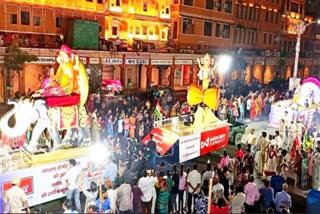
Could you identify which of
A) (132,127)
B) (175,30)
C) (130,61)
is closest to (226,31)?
(175,30)

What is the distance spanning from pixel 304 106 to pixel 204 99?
29.8ft

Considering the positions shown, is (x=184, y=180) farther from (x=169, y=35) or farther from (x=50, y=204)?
(x=169, y=35)

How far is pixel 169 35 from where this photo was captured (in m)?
45.2

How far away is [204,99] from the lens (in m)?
18.6

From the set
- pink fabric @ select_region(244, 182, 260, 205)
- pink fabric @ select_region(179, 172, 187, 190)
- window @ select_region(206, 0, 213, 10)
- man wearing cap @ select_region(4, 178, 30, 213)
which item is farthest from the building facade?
pink fabric @ select_region(244, 182, 260, 205)

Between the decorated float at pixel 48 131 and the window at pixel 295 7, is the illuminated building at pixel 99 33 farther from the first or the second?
the window at pixel 295 7

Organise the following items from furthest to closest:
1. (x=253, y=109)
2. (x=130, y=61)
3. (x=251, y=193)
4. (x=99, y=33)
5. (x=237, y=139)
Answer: (x=99, y=33), (x=130, y=61), (x=253, y=109), (x=237, y=139), (x=251, y=193)

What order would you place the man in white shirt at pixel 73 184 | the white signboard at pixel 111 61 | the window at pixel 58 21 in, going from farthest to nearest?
the window at pixel 58 21, the white signboard at pixel 111 61, the man in white shirt at pixel 73 184

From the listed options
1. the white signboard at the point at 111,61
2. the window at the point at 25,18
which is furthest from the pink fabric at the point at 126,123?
the window at the point at 25,18

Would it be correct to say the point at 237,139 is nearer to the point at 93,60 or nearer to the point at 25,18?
the point at 93,60

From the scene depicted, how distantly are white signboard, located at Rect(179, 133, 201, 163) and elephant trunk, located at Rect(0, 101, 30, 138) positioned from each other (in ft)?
19.4

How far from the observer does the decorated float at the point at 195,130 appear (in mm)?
16219

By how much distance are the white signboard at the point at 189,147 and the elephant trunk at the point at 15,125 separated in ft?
19.4

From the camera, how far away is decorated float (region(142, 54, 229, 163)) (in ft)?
53.2
